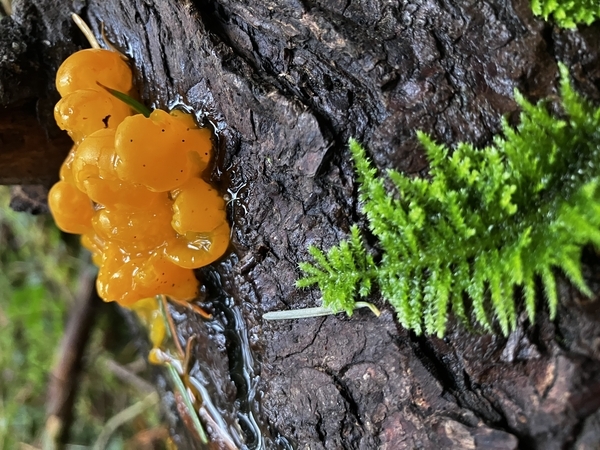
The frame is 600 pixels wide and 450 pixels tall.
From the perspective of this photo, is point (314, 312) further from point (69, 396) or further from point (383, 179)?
point (69, 396)

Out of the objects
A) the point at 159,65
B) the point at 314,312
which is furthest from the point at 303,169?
the point at 159,65

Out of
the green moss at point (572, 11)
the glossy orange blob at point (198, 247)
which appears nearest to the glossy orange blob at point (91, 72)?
the glossy orange blob at point (198, 247)

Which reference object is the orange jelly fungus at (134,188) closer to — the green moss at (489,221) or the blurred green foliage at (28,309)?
the green moss at (489,221)

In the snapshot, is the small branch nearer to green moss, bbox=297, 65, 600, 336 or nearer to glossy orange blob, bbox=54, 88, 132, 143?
glossy orange blob, bbox=54, 88, 132, 143

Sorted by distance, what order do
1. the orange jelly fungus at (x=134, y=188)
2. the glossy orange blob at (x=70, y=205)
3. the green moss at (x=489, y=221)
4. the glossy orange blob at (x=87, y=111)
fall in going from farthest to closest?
the glossy orange blob at (x=70, y=205) → the glossy orange blob at (x=87, y=111) → the orange jelly fungus at (x=134, y=188) → the green moss at (x=489, y=221)

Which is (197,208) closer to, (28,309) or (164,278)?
(164,278)

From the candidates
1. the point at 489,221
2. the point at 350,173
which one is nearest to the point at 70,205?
the point at 350,173
